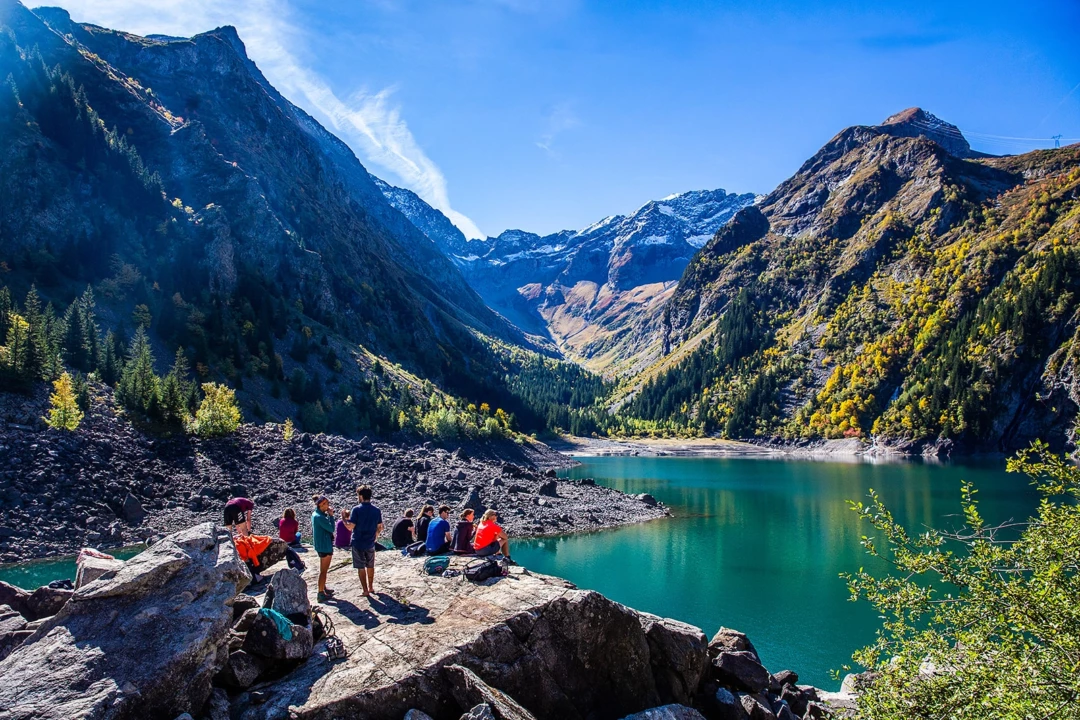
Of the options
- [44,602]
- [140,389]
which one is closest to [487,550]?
[44,602]

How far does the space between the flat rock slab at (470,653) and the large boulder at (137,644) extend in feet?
4.84

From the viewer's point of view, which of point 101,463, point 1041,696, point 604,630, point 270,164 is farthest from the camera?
point 270,164

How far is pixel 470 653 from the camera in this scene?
12586 mm

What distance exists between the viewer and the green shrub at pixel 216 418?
53.5 meters

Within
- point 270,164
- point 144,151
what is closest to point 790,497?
point 144,151

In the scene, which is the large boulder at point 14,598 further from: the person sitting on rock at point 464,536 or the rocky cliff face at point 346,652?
the person sitting on rock at point 464,536

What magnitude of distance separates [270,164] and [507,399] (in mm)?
88606

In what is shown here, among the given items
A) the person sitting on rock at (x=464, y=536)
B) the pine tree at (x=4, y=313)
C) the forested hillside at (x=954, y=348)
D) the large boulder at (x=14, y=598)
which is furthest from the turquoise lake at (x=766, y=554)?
the pine tree at (x=4, y=313)

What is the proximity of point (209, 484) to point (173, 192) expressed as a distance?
85.4m

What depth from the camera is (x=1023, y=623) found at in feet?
37.2

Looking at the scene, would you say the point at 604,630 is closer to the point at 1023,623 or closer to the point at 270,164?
the point at 1023,623

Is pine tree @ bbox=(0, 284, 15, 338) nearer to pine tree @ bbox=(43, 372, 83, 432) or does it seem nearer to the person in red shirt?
pine tree @ bbox=(43, 372, 83, 432)

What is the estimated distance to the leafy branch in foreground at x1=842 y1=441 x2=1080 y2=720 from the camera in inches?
417

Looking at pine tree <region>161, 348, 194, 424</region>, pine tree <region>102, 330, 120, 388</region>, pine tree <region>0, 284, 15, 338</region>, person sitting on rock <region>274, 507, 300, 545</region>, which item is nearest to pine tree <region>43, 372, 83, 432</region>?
pine tree <region>161, 348, 194, 424</region>
